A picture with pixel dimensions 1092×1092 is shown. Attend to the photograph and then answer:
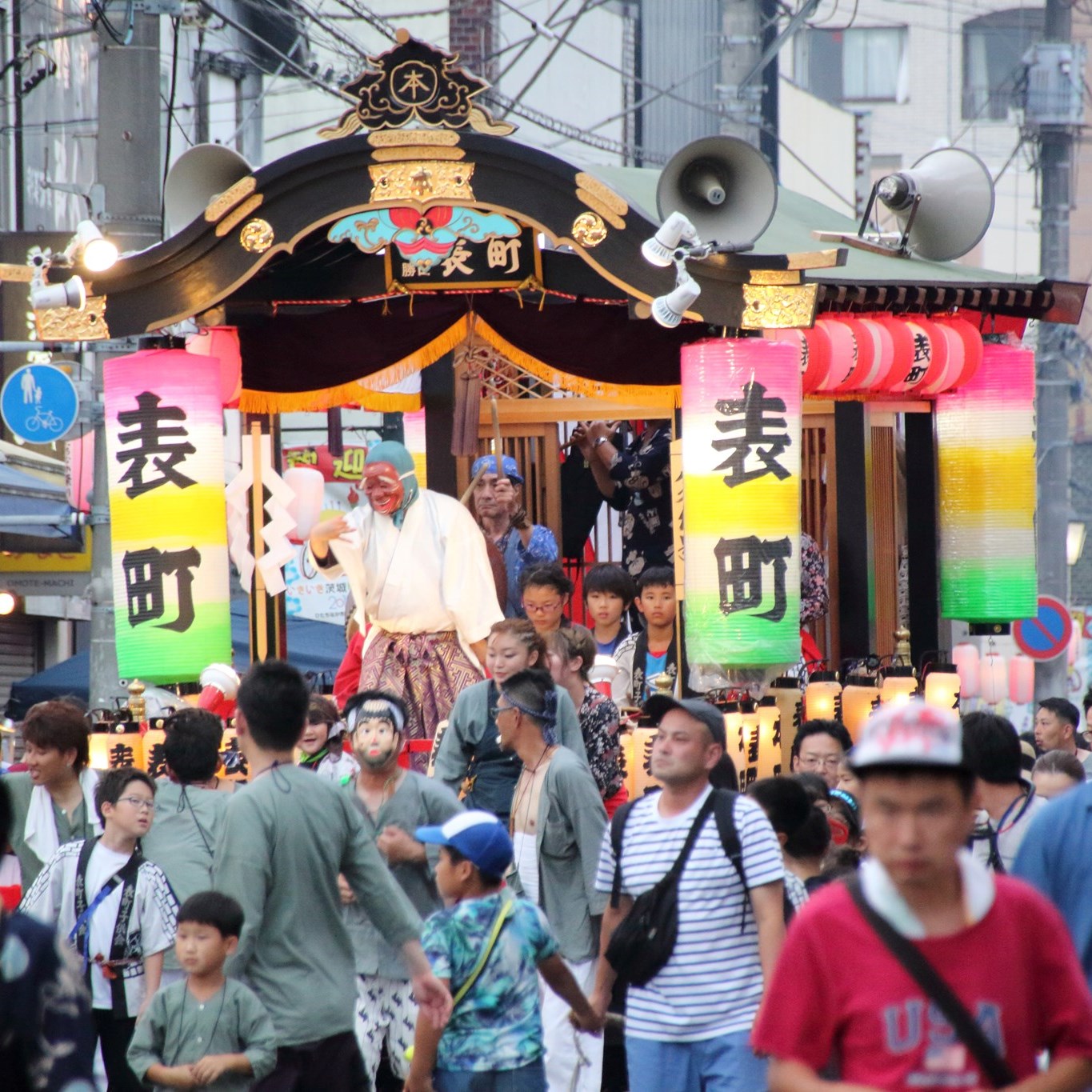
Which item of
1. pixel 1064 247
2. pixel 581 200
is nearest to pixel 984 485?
pixel 581 200

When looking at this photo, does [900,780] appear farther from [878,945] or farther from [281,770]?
[281,770]

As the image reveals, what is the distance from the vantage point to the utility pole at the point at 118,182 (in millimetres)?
11133

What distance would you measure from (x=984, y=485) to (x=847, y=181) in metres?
23.6

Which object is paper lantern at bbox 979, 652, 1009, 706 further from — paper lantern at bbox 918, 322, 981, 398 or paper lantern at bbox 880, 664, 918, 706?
paper lantern at bbox 918, 322, 981, 398

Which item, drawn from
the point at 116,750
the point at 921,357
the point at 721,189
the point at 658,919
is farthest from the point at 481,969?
the point at 921,357

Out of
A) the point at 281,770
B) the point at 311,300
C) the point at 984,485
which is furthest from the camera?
the point at 984,485

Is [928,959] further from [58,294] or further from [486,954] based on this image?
[58,294]

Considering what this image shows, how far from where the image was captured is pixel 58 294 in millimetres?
10805

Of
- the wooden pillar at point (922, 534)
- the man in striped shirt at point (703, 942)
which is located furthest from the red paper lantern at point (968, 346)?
the man in striped shirt at point (703, 942)

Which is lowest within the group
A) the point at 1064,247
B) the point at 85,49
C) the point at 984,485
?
the point at 984,485

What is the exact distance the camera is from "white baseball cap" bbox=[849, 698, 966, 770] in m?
3.39

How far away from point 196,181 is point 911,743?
348 inches

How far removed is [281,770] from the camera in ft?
18.3

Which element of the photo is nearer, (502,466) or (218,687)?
(218,687)
